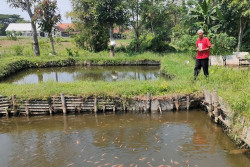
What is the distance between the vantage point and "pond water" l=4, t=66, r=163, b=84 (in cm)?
1498

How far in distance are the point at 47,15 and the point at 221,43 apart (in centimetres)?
1542

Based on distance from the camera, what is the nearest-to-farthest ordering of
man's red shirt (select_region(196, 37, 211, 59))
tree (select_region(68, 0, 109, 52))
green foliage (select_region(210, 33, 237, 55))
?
man's red shirt (select_region(196, 37, 211, 59)) < green foliage (select_region(210, 33, 237, 55)) < tree (select_region(68, 0, 109, 52))

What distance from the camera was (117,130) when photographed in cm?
771

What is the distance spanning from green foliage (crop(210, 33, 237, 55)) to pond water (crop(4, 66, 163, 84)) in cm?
484

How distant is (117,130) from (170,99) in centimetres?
257

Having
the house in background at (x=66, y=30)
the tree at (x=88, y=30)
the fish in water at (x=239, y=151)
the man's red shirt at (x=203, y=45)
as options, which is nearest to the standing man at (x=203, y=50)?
the man's red shirt at (x=203, y=45)

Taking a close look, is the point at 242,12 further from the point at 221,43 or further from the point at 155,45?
the point at 155,45

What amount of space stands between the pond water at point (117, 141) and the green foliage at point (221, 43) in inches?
444

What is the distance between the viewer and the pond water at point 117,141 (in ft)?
19.2

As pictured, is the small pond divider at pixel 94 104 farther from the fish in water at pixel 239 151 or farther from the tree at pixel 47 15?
the tree at pixel 47 15

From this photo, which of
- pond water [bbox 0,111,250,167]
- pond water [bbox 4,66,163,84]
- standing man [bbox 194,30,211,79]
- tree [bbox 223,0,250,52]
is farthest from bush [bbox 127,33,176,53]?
pond water [bbox 0,111,250,167]

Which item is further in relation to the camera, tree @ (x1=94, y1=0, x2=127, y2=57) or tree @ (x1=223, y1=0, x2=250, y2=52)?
tree @ (x1=94, y1=0, x2=127, y2=57)

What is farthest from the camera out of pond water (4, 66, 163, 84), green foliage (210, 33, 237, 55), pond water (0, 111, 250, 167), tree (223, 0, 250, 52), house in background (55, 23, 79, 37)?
house in background (55, 23, 79, 37)

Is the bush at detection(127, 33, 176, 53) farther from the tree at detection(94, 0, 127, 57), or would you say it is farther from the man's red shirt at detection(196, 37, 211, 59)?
the man's red shirt at detection(196, 37, 211, 59)
